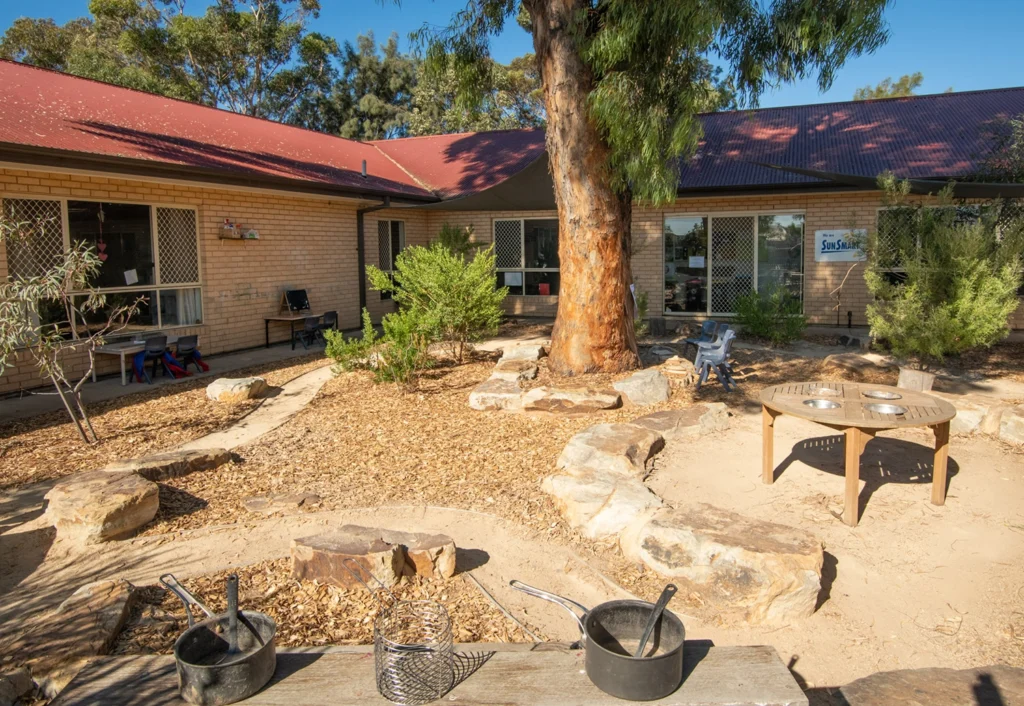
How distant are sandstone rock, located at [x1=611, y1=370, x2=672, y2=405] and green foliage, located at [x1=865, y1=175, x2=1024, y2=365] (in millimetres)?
2690

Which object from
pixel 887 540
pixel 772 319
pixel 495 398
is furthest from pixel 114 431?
pixel 772 319

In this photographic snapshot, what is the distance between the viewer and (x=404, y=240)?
15.5 metres

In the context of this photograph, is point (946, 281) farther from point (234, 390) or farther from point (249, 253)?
point (249, 253)

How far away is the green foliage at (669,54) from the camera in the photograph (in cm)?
683

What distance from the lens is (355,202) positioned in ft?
44.3

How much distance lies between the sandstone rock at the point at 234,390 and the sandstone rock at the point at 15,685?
198 inches

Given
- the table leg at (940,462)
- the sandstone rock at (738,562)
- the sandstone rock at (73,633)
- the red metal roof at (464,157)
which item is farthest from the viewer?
the red metal roof at (464,157)

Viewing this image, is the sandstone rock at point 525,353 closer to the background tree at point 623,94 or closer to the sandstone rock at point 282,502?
the background tree at point 623,94

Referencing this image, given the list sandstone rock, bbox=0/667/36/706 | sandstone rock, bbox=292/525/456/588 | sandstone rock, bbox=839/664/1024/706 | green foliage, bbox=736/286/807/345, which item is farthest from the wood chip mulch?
green foliage, bbox=736/286/807/345

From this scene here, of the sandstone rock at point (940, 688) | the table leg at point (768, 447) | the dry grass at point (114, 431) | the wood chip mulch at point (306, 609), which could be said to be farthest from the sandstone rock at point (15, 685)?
the table leg at point (768, 447)

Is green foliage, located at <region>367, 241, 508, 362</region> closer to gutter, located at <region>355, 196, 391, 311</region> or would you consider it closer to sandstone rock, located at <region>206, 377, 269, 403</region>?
sandstone rock, located at <region>206, 377, 269, 403</region>

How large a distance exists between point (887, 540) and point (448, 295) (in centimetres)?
557

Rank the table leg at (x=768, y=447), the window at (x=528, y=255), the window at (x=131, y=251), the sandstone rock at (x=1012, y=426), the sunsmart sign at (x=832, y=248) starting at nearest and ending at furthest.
→ the table leg at (x=768, y=447)
the sandstone rock at (x=1012, y=426)
the window at (x=131, y=251)
the sunsmart sign at (x=832, y=248)
the window at (x=528, y=255)

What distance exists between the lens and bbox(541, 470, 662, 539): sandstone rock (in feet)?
14.3
